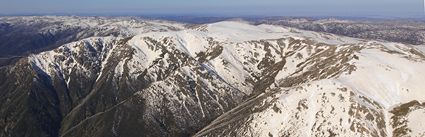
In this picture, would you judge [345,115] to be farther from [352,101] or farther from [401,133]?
[401,133]

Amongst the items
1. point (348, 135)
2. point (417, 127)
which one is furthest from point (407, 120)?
point (348, 135)

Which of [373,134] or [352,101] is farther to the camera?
[352,101]

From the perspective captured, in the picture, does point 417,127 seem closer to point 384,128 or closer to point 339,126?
point 384,128

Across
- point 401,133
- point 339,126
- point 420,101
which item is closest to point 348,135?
point 339,126

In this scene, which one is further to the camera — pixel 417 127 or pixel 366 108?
pixel 366 108

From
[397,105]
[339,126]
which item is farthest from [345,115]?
[397,105]

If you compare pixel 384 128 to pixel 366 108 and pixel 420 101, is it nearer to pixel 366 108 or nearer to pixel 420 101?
pixel 366 108
